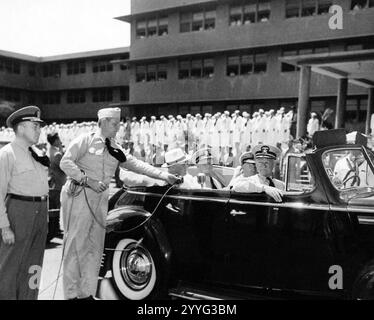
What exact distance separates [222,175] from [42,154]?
295 centimetres

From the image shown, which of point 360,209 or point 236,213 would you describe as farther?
point 236,213

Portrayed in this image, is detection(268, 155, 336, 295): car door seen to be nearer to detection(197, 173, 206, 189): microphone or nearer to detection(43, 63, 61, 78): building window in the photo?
detection(197, 173, 206, 189): microphone

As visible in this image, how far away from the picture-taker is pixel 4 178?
13.0 feet

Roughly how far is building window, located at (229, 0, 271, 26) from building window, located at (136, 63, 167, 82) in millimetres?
6108

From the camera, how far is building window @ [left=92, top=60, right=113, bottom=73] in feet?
133

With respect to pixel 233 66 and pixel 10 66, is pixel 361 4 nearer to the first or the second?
pixel 233 66

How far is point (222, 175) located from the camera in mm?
6531

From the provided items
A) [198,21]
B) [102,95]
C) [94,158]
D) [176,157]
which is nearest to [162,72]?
[198,21]

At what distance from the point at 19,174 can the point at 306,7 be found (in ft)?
80.7

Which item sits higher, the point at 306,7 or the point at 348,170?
the point at 306,7

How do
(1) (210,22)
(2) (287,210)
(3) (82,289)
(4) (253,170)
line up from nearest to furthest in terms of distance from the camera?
1. (2) (287,210)
2. (3) (82,289)
3. (4) (253,170)
4. (1) (210,22)

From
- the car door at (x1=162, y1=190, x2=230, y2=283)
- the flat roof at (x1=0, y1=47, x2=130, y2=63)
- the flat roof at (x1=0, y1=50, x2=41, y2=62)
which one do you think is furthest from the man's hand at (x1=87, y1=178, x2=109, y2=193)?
the flat roof at (x1=0, y1=50, x2=41, y2=62)
